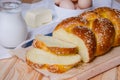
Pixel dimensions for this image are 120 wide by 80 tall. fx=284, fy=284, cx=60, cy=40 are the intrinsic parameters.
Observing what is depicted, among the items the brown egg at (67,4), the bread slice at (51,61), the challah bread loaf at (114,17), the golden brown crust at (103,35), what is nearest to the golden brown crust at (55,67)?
the bread slice at (51,61)

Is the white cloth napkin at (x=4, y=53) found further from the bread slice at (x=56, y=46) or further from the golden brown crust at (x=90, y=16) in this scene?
the golden brown crust at (x=90, y=16)

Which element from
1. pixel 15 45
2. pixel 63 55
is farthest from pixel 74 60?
pixel 15 45

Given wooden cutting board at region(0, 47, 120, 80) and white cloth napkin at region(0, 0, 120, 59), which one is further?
white cloth napkin at region(0, 0, 120, 59)

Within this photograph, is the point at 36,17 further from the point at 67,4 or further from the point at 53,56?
the point at 53,56

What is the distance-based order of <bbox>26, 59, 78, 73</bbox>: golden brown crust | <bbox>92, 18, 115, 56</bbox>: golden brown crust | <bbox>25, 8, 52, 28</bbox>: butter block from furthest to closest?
<bbox>25, 8, 52, 28</bbox>: butter block, <bbox>92, 18, 115, 56</bbox>: golden brown crust, <bbox>26, 59, 78, 73</bbox>: golden brown crust

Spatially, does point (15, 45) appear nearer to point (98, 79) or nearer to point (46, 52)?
point (46, 52)

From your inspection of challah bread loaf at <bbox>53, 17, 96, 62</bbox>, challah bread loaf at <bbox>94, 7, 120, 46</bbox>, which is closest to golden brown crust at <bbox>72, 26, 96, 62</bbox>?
challah bread loaf at <bbox>53, 17, 96, 62</bbox>

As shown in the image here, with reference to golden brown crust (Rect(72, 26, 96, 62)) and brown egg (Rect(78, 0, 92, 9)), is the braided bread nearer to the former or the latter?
golden brown crust (Rect(72, 26, 96, 62))

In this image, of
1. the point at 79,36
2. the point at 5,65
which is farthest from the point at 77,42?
the point at 5,65

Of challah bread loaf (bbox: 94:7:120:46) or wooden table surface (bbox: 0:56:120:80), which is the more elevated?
challah bread loaf (bbox: 94:7:120:46)
